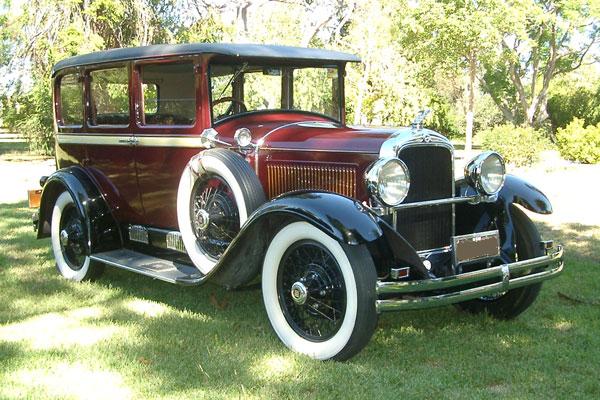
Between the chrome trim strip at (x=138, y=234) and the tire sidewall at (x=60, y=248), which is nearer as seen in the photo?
the chrome trim strip at (x=138, y=234)

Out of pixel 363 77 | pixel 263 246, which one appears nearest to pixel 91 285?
pixel 263 246

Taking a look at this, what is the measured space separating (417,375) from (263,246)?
4.24 ft

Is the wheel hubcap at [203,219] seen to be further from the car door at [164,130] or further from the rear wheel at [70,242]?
the rear wheel at [70,242]

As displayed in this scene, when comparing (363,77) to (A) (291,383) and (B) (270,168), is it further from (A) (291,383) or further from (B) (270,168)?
(A) (291,383)

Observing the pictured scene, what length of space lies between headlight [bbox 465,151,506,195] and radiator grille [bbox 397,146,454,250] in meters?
0.18

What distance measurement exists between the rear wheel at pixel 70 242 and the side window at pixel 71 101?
720 millimetres

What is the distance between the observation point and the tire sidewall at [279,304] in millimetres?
3646

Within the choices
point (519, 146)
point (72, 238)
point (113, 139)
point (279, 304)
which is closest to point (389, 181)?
point (279, 304)

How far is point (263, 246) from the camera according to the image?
432 centimetres

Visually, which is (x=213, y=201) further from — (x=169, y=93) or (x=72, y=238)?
(x=72, y=238)

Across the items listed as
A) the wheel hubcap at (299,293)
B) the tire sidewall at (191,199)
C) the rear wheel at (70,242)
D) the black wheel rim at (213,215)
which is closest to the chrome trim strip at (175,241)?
the tire sidewall at (191,199)

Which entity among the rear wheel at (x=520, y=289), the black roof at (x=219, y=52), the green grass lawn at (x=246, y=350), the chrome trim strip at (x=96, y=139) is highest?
the black roof at (x=219, y=52)

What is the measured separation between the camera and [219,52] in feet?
15.4

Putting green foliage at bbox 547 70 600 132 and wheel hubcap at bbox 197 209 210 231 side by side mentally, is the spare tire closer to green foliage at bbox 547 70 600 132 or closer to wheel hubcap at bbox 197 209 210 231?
wheel hubcap at bbox 197 209 210 231
